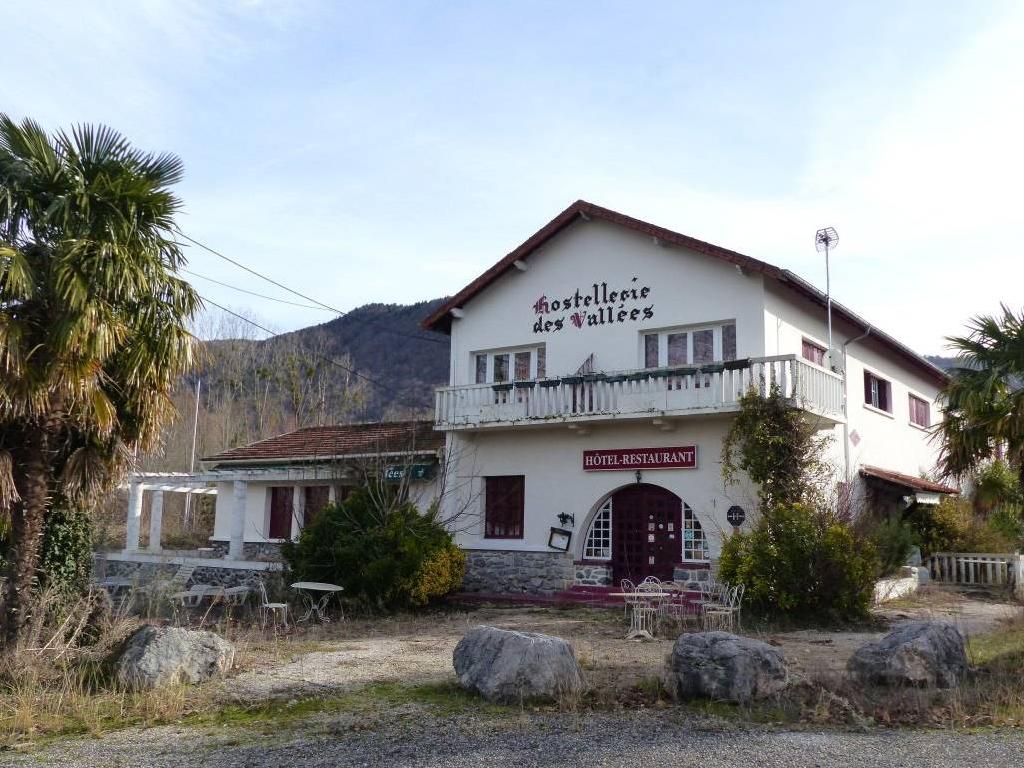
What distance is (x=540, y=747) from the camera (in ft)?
23.4

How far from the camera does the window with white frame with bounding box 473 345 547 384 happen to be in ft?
66.6

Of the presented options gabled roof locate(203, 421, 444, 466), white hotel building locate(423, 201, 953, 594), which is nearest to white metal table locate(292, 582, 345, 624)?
gabled roof locate(203, 421, 444, 466)

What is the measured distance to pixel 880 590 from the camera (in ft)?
55.5

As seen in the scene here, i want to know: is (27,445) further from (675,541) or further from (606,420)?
(675,541)

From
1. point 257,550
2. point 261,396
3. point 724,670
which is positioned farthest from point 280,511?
point 261,396

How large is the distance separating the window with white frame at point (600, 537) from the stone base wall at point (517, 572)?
45 cm

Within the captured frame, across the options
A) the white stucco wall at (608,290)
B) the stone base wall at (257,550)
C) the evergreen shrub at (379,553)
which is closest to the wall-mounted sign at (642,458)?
the white stucco wall at (608,290)

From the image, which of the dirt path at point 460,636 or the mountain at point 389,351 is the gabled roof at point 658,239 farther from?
the mountain at point 389,351

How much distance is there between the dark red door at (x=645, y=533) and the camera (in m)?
18.0

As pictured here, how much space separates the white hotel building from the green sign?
577mm

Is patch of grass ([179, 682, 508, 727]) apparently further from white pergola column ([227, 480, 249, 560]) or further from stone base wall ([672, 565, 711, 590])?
white pergola column ([227, 480, 249, 560])

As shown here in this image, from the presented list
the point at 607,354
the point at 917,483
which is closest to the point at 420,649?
the point at 607,354

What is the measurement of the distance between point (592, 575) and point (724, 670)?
32.8 ft

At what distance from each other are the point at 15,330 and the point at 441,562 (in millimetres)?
9184
